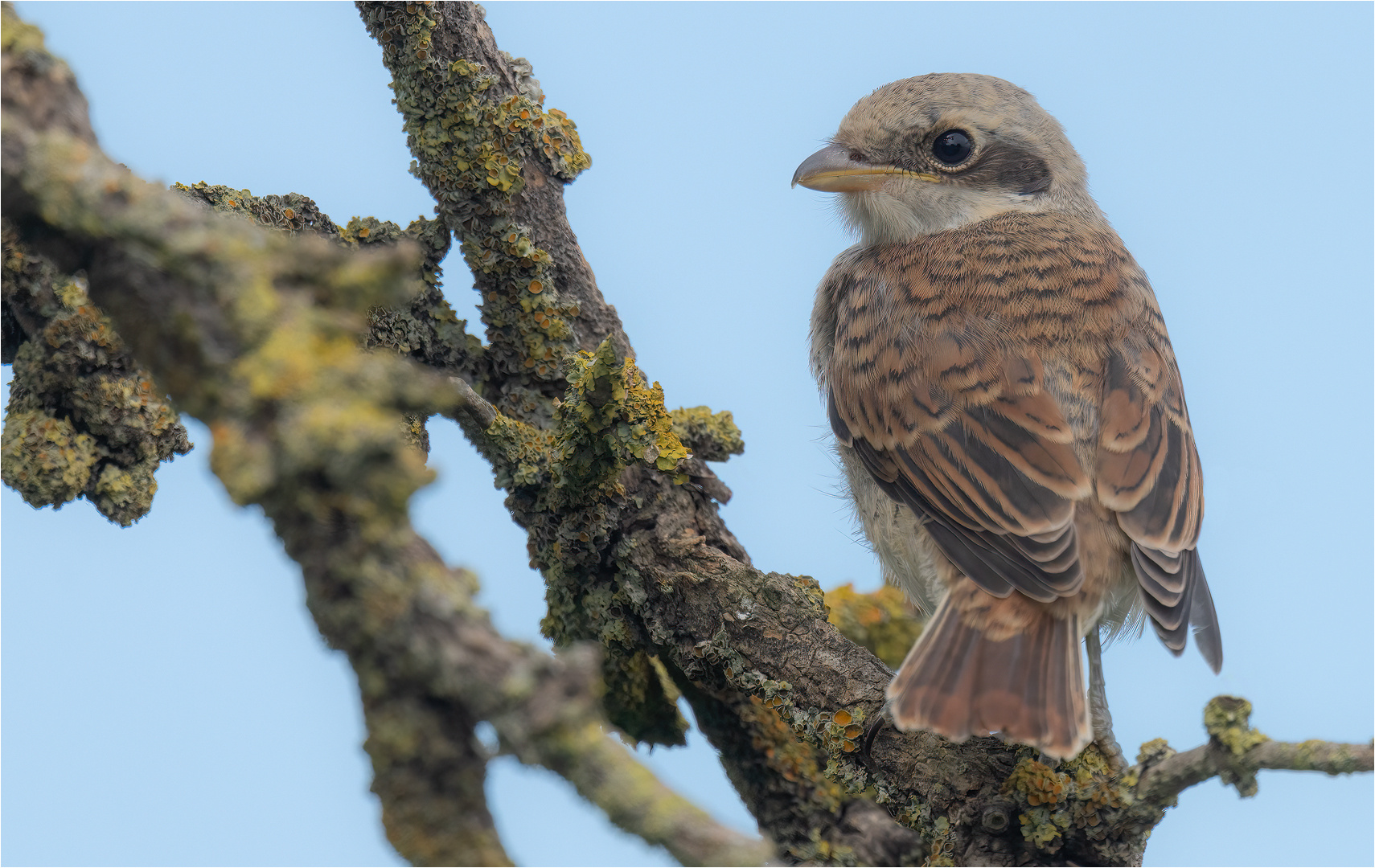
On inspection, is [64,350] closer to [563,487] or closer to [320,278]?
[563,487]

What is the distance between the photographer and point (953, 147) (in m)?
4.62

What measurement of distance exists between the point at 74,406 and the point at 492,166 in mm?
1464

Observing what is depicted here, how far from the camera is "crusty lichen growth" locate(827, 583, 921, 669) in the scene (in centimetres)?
444

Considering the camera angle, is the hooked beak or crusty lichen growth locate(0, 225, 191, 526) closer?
crusty lichen growth locate(0, 225, 191, 526)

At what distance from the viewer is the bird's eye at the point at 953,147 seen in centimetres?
461

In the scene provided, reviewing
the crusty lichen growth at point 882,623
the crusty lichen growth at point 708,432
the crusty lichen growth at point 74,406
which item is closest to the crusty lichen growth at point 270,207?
the crusty lichen growth at point 74,406

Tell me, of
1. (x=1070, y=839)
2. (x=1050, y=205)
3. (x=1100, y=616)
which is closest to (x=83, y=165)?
(x=1070, y=839)

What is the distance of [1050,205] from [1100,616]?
1805mm

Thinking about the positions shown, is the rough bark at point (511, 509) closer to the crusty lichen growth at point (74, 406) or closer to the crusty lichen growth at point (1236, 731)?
the crusty lichen growth at point (1236, 731)

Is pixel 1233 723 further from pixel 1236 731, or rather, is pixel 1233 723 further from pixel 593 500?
pixel 593 500

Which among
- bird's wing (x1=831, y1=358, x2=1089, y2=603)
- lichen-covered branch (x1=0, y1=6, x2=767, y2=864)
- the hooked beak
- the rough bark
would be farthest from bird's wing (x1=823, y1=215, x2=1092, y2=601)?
lichen-covered branch (x1=0, y1=6, x2=767, y2=864)

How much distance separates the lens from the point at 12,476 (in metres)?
2.76

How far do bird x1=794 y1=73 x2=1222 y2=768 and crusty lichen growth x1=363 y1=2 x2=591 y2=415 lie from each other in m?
1.04

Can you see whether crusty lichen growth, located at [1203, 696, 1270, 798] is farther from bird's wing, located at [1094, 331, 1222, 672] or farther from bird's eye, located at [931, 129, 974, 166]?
bird's eye, located at [931, 129, 974, 166]
